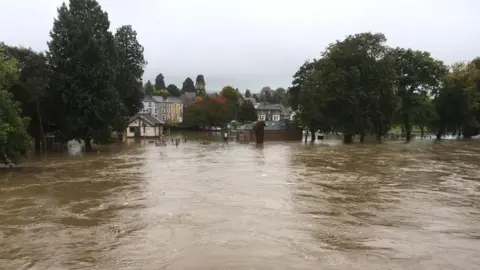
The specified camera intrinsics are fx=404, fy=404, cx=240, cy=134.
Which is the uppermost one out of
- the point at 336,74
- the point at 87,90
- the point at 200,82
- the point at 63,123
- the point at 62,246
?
the point at 200,82

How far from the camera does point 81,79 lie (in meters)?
33.0

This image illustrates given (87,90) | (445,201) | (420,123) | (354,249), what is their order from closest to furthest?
1. (354,249)
2. (445,201)
3. (87,90)
4. (420,123)

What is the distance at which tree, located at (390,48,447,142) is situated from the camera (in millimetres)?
52188

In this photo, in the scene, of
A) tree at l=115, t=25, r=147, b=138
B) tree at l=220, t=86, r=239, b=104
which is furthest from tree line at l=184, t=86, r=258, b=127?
tree at l=115, t=25, r=147, b=138

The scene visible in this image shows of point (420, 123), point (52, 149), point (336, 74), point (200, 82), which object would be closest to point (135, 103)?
point (52, 149)

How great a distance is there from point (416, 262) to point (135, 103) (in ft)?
140

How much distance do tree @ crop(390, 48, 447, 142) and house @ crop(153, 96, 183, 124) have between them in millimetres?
71776

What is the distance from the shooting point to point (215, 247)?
8.84m

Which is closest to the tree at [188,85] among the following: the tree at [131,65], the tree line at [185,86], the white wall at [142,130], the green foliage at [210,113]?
the tree line at [185,86]

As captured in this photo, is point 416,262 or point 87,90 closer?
point 416,262

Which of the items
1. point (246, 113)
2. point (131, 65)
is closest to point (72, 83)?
point (131, 65)

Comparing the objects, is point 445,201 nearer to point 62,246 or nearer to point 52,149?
point 62,246

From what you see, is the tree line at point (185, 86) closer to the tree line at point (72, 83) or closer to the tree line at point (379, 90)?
the tree line at point (379, 90)

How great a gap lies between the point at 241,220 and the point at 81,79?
2633 centimetres
